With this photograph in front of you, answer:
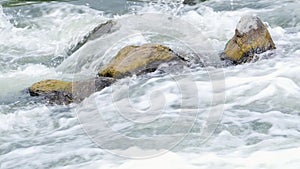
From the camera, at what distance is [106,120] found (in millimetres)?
5891

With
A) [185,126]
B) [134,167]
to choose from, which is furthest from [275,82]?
[134,167]

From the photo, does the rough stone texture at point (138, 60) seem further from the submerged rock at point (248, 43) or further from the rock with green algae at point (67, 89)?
the submerged rock at point (248, 43)

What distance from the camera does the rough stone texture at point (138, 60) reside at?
705cm

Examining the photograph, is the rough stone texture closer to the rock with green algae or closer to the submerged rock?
the rock with green algae

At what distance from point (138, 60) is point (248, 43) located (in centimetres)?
161

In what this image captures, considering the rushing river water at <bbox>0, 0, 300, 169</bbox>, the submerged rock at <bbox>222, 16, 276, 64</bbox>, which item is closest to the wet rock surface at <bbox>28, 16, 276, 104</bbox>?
the submerged rock at <bbox>222, 16, 276, 64</bbox>

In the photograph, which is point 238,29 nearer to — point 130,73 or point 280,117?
point 130,73

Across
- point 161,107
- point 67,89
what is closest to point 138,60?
point 67,89

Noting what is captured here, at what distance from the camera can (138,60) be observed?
282 inches

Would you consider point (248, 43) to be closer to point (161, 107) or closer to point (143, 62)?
point (143, 62)

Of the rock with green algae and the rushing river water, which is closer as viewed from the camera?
the rushing river water

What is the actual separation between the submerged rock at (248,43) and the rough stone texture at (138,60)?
791 mm

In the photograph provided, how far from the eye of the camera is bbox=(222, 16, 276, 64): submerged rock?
7.43 meters

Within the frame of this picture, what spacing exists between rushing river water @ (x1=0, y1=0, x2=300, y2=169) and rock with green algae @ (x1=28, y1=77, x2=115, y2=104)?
0.41 feet
